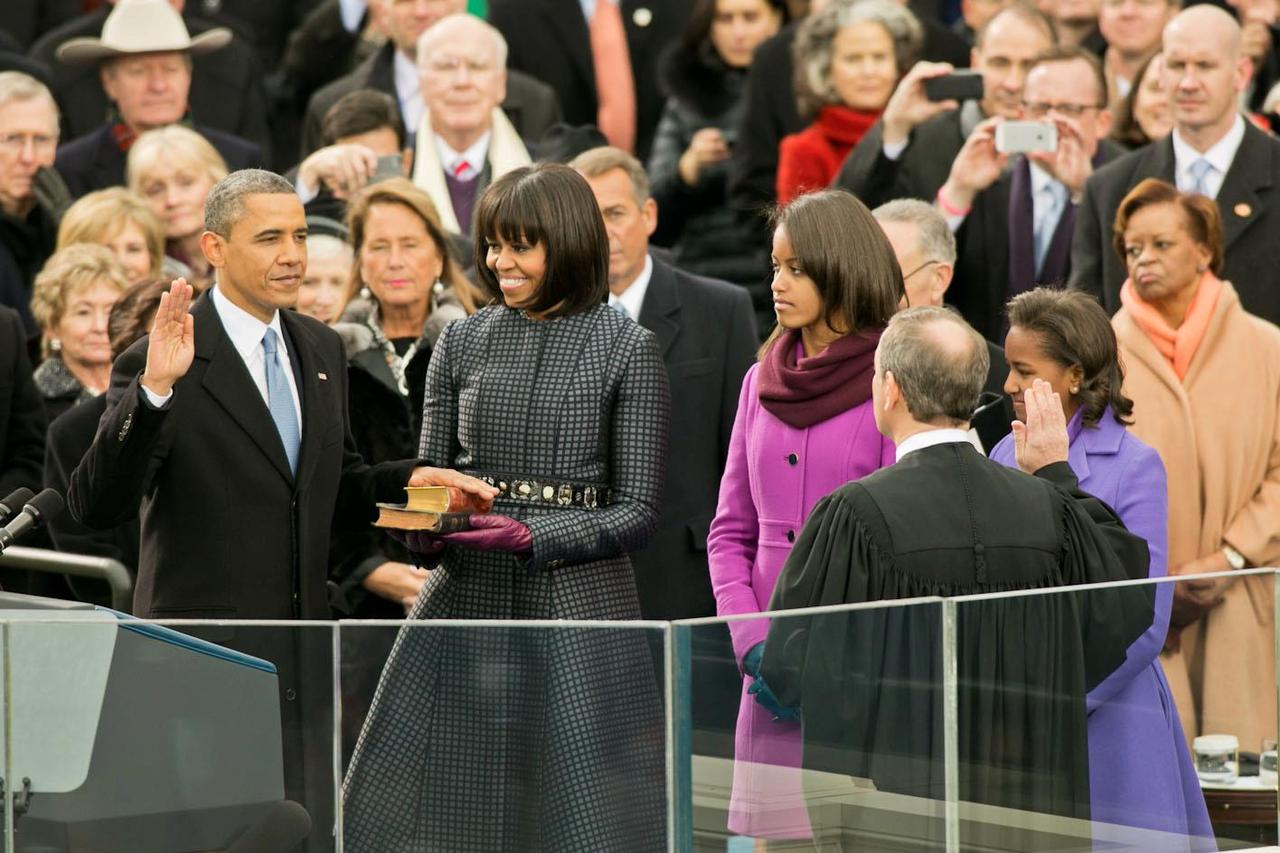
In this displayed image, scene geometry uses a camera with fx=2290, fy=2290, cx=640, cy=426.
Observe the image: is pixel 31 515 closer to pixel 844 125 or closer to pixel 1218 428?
pixel 1218 428

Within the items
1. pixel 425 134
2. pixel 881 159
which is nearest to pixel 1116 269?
pixel 881 159

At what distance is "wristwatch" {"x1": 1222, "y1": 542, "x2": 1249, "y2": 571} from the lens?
677cm

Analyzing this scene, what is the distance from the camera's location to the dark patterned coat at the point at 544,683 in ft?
14.5

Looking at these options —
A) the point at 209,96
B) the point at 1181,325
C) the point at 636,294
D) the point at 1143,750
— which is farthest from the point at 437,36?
the point at 1143,750

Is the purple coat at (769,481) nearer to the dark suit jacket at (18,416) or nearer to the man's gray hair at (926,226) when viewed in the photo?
the man's gray hair at (926,226)

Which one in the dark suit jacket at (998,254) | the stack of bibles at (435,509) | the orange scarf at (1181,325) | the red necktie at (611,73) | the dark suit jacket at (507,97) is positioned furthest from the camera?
the red necktie at (611,73)

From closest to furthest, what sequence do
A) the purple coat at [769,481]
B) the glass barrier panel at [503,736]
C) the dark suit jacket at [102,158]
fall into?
1. the glass barrier panel at [503,736]
2. the purple coat at [769,481]
3. the dark suit jacket at [102,158]

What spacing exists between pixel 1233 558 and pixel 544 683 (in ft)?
9.98

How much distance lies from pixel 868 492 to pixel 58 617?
1.64 metres

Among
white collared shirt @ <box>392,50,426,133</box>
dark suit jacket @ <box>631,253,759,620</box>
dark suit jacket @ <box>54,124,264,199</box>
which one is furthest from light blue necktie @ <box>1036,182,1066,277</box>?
dark suit jacket @ <box>54,124,264,199</box>

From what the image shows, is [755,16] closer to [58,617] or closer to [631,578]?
[631,578]

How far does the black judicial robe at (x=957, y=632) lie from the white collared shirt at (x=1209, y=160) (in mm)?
3423

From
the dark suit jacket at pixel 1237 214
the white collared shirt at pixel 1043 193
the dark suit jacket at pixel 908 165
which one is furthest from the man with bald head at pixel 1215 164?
the dark suit jacket at pixel 908 165

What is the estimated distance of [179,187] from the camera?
343 inches
